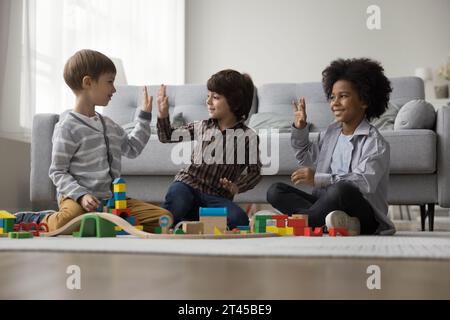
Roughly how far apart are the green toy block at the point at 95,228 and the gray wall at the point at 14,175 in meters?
1.60

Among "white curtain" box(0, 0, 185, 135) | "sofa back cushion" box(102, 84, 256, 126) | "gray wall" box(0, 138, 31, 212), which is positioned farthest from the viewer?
"white curtain" box(0, 0, 185, 135)

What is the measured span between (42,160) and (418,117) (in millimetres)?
1603

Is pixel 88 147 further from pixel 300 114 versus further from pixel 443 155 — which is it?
pixel 443 155

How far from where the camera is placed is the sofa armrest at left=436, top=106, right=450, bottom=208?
255 cm

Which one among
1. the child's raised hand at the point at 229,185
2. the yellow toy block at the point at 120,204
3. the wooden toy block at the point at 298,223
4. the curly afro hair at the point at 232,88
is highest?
the curly afro hair at the point at 232,88

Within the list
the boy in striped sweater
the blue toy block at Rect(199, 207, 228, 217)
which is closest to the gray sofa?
the boy in striped sweater

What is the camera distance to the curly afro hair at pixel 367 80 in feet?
6.94

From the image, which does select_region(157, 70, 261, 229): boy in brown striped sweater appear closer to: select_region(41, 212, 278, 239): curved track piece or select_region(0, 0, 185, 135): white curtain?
select_region(41, 212, 278, 239): curved track piece

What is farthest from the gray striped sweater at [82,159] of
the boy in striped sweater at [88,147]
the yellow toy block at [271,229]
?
the yellow toy block at [271,229]

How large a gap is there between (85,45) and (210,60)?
175 centimetres

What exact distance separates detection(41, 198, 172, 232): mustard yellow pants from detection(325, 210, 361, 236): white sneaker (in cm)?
48

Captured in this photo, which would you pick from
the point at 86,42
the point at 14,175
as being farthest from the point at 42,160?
the point at 86,42

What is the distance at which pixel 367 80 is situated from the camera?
2.13m

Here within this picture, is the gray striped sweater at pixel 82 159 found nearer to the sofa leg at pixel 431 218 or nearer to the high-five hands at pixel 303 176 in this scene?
the high-five hands at pixel 303 176
